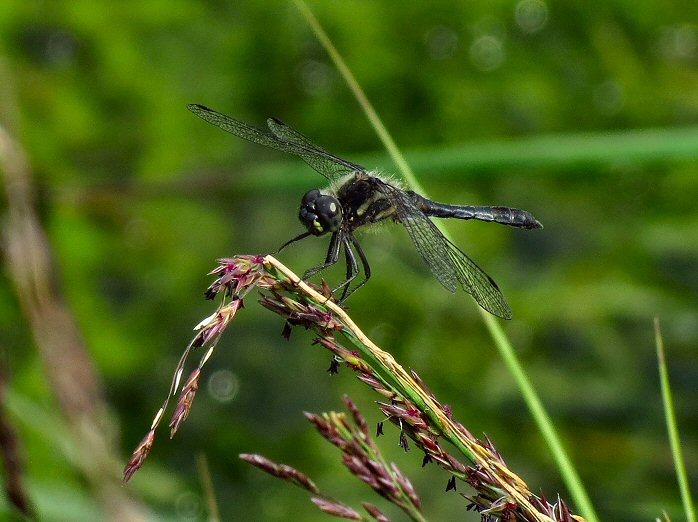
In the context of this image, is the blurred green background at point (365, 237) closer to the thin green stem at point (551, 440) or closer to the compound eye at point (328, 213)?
the compound eye at point (328, 213)

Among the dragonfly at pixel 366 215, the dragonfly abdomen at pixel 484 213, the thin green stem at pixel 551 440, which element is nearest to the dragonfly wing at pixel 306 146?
the dragonfly at pixel 366 215

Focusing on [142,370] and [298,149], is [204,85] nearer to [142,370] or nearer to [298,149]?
[142,370]

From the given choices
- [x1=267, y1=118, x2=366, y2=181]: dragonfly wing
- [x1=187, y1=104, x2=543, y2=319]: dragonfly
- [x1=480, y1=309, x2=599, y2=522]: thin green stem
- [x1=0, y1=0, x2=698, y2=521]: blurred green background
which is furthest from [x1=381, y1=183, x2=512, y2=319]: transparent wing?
[x1=0, y1=0, x2=698, y2=521]: blurred green background

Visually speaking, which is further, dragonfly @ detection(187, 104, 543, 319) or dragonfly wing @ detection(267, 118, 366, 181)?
dragonfly wing @ detection(267, 118, 366, 181)

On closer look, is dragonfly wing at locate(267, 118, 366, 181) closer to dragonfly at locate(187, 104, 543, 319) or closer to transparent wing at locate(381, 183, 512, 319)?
dragonfly at locate(187, 104, 543, 319)

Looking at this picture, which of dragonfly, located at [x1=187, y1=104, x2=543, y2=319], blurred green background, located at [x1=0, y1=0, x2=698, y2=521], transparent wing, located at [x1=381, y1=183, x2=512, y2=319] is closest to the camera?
transparent wing, located at [x1=381, y1=183, x2=512, y2=319]

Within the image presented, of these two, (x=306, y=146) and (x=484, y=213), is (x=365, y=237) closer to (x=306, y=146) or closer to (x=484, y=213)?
(x=484, y=213)

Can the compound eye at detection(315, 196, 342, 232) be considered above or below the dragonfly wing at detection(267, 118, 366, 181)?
above

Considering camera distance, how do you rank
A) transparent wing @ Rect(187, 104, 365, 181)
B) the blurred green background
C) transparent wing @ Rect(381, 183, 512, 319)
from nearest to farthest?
transparent wing @ Rect(381, 183, 512, 319), transparent wing @ Rect(187, 104, 365, 181), the blurred green background
